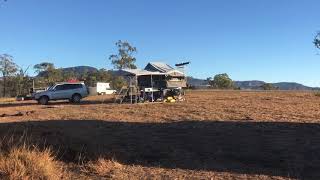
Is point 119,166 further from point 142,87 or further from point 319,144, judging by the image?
point 142,87

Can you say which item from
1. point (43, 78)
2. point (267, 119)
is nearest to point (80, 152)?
point (267, 119)

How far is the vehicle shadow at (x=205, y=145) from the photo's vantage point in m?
11.1

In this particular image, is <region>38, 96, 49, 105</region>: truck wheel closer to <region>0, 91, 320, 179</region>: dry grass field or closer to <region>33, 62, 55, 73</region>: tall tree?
<region>0, 91, 320, 179</region>: dry grass field

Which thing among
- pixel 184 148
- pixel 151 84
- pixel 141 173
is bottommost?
pixel 141 173

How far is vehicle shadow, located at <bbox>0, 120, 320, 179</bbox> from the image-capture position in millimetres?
11070

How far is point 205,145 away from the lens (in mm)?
13805

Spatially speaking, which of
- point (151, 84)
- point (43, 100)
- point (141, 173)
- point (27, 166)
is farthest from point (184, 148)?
point (43, 100)

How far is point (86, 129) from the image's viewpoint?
1886 cm

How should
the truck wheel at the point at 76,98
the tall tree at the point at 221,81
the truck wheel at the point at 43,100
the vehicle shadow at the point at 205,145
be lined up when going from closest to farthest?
the vehicle shadow at the point at 205,145 → the truck wheel at the point at 43,100 → the truck wheel at the point at 76,98 → the tall tree at the point at 221,81

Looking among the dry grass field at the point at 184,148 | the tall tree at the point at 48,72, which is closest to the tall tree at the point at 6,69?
the tall tree at the point at 48,72

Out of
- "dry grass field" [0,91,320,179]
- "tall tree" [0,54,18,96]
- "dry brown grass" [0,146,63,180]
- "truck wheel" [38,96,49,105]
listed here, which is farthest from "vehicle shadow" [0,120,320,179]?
"tall tree" [0,54,18,96]

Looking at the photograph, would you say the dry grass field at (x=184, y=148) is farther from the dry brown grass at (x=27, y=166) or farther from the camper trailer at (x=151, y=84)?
the camper trailer at (x=151, y=84)

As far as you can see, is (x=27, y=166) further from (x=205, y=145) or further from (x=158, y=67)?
(x=158, y=67)

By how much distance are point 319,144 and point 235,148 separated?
6.57 feet
